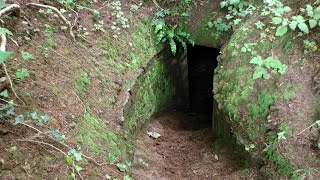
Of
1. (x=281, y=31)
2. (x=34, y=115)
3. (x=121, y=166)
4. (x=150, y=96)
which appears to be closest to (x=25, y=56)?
(x=34, y=115)

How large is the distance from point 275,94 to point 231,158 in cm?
133

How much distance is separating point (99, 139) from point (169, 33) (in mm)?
3402

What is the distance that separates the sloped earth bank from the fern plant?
1.82 metres

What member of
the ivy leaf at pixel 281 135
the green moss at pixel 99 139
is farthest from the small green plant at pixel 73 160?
the ivy leaf at pixel 281 135

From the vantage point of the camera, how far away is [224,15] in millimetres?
8164

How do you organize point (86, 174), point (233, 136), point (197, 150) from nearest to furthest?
point (86, 174) → point (233, 136) → point (197, 150)

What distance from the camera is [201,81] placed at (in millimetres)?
10312

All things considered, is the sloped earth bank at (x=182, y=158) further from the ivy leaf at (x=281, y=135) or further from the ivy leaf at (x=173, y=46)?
the ivy leaf at (x=173, y=46)

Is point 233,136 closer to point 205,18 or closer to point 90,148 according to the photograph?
point 90,148

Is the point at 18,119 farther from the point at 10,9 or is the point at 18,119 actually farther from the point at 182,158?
the point at 182,158

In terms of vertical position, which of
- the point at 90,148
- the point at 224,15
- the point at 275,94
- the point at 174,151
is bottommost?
the point at 174,151

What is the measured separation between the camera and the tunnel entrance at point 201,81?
374 inches

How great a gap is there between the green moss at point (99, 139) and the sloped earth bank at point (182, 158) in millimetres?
545

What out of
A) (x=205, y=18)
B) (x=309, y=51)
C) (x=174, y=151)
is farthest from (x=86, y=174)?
(x=205, y=18)
